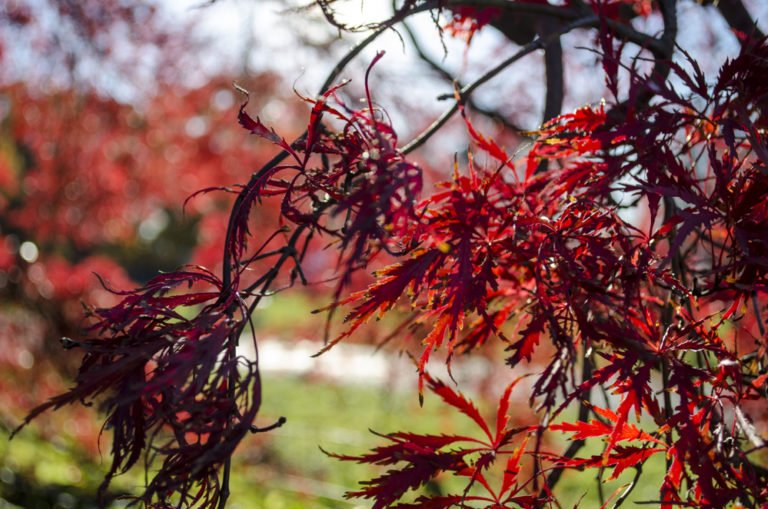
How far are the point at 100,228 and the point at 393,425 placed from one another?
419 cm

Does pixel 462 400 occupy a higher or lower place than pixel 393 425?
lower

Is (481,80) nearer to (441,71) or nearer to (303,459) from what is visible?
(441,71)

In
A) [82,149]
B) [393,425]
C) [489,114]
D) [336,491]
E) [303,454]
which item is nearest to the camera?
[489,114]

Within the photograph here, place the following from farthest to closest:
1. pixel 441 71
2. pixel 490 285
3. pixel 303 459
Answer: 1. pixel 303 459
2. pixel 441 71
3. pixel 490 285

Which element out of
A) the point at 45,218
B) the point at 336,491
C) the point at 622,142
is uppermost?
the point at 45,218

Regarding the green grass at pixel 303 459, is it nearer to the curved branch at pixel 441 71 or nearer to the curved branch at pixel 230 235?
the curved branch at pixel 230 235

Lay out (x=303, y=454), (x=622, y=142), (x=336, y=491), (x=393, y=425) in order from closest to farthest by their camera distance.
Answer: (x=622, y=142) → (x=336, y=491) → (x=303, y=454) → (x=393, y=425)

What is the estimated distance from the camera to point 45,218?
5.93m

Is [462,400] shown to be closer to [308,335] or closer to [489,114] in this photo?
[489,114]

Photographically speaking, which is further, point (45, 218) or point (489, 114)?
point (45, 218)

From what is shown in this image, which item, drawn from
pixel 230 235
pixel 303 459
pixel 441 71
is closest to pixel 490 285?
pixel 230 235

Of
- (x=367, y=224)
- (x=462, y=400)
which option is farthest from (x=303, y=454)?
(x=367, y=224)

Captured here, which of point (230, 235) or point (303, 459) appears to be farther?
point (303, 459)

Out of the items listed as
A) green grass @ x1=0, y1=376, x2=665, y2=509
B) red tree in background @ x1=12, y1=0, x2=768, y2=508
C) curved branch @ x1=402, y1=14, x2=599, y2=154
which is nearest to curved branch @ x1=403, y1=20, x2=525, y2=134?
curved branch @ x1=402, y1=14, x2=599, y2=154
